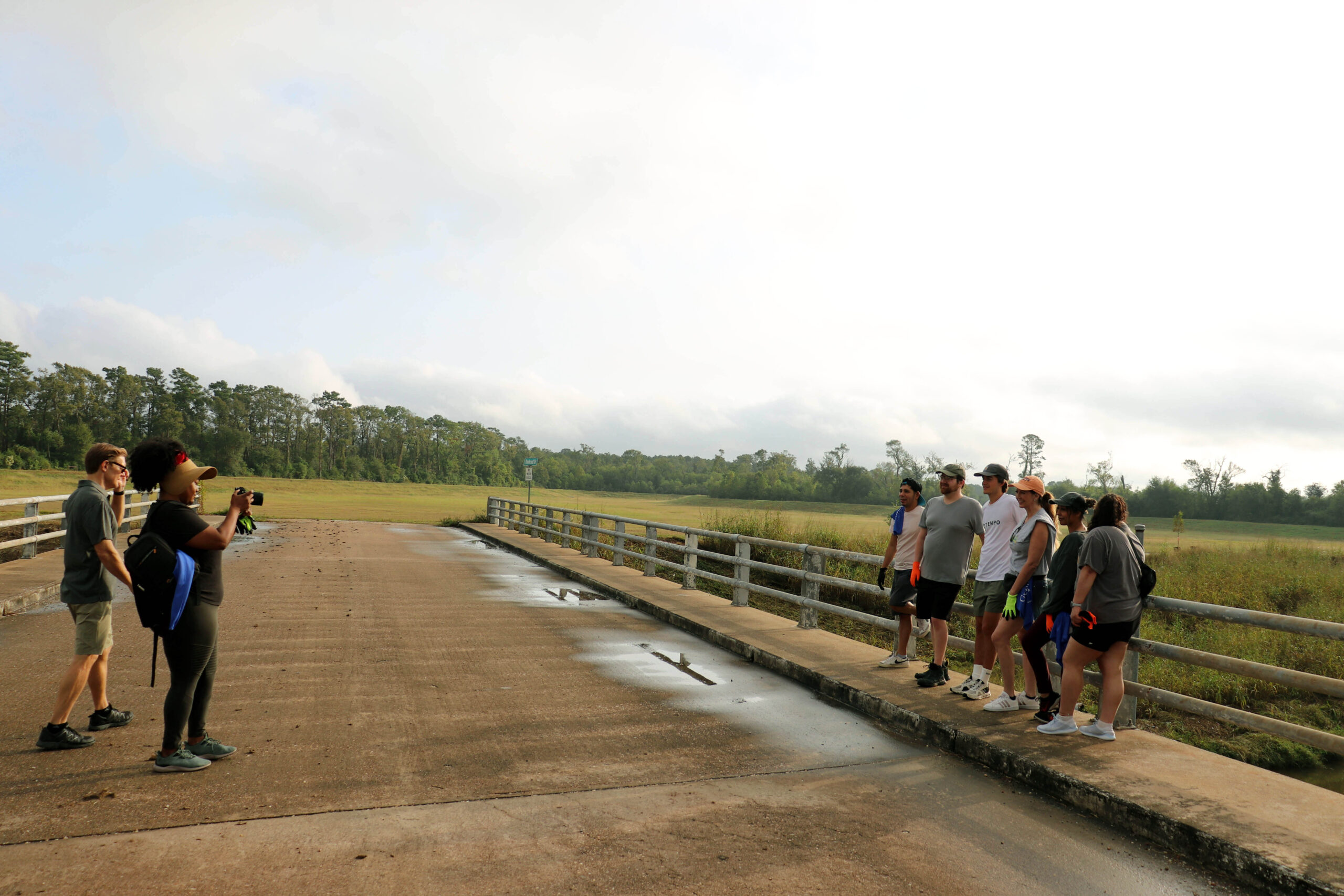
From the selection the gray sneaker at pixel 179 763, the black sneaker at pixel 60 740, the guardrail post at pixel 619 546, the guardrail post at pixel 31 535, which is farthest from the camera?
the guardrail post at pixel 619 546

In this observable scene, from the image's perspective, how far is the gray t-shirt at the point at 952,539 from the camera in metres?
6.29

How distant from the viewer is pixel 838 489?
119 metres

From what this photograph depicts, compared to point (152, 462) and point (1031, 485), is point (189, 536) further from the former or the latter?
point (1031, 485)

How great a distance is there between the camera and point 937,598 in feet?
21.0

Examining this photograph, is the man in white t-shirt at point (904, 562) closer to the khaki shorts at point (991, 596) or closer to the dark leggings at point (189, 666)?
the khaki shorts at point (991, 596)

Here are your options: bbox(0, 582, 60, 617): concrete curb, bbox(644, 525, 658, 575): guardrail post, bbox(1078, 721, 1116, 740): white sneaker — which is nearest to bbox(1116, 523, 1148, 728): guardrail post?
bbox(1078, 721, 1116, 740): white sneaker

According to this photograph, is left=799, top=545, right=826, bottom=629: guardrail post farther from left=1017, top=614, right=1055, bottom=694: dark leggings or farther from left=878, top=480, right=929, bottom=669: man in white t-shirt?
left=1017, top=614, right=1055, bottom=694: dark leggings

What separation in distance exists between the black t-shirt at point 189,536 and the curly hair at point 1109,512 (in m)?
5.18

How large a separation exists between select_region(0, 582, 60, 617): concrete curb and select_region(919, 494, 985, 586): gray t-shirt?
33.0 feet

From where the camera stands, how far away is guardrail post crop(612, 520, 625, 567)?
15781mm

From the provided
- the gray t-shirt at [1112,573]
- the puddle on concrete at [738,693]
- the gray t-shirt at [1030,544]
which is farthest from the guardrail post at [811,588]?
the gray t-shirt at [1112,573]

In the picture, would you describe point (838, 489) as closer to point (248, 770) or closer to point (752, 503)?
point (752, 503)

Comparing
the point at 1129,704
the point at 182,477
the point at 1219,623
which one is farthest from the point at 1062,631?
the point at 1219,623

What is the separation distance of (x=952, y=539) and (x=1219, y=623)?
17602 millimetres
